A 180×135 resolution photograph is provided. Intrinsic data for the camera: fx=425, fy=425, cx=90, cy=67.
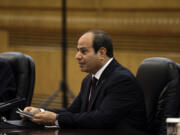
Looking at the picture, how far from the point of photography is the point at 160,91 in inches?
118

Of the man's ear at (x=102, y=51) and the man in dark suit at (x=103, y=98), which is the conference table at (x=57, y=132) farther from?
the man's ear at (x=102, y=51)

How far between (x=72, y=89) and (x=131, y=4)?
62.4 inches

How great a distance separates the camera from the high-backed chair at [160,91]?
2909mm

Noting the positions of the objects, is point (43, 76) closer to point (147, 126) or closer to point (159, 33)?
point (159, 33)

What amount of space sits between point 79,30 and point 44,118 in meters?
3.90

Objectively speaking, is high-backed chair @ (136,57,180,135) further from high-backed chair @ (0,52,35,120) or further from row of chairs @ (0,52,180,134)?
high-backed chair @ (0,52,35,120)

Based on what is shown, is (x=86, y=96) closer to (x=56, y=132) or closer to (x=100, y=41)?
(x=100, y=41)

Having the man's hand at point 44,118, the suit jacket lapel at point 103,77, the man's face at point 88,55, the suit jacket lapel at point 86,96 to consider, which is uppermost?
the man's face at point 88,55

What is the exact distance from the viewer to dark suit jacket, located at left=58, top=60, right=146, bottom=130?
2.67 meters

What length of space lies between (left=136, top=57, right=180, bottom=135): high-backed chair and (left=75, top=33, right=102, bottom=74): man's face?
1.34 ft

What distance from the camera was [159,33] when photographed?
19.1ft

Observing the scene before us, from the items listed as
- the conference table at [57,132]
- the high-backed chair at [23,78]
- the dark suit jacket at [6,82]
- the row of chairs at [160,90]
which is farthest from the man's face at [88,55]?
the dark suit jacket at [6,82]

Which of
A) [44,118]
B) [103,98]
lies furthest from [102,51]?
[44,118]

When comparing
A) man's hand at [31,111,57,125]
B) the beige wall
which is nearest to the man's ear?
man's hand at [31,111,57,125]
